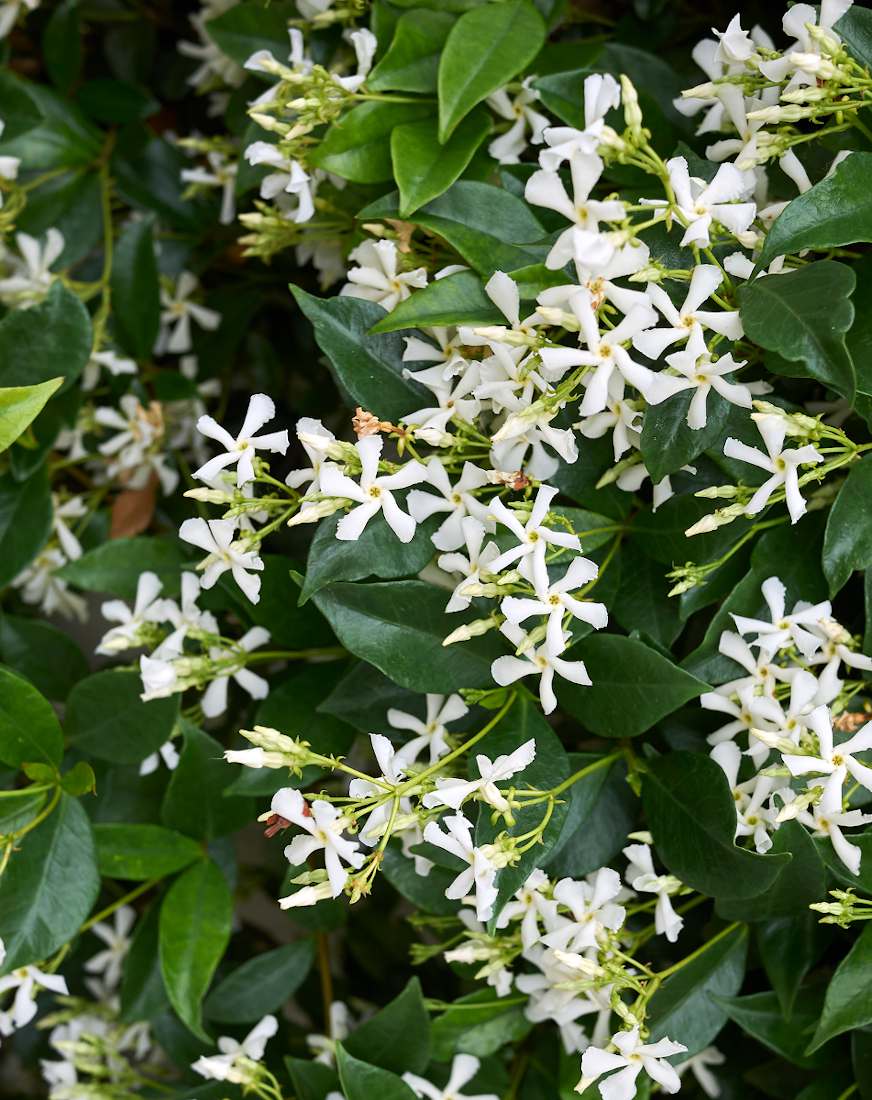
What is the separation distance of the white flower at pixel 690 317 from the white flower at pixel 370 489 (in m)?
0.15

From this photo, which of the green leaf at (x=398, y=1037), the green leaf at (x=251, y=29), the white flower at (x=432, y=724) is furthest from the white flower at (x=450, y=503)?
the green leaf at (x=251, y=29)

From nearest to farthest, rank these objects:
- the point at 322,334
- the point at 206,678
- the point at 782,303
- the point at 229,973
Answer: the point at 782,303 → the point at 322,334 → the point at 206,678 → the point at 229,973

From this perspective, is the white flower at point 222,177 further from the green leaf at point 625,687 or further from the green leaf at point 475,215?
the green leaf at point 625,687

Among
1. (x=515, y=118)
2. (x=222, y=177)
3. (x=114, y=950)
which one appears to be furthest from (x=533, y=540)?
(x=114, y=950)

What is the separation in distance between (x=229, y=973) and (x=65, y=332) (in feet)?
1.97

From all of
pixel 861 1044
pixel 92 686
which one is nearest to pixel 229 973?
pixel 92 686

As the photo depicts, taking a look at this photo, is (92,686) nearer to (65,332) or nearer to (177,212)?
(65,332)

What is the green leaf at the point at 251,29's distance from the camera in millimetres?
906

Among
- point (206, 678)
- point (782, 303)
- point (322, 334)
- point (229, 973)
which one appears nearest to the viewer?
point (782, 303)

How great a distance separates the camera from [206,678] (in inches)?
32.1

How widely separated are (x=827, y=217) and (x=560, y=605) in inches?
10.2

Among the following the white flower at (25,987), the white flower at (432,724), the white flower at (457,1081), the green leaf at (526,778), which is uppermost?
the green leaf at (526,778)

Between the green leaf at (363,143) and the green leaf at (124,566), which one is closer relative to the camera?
the green leaf at (363,143)

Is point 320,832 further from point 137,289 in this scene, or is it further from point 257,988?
point 137,289
